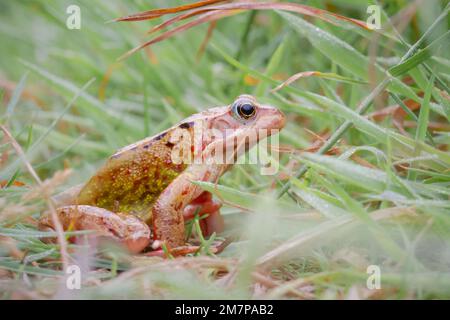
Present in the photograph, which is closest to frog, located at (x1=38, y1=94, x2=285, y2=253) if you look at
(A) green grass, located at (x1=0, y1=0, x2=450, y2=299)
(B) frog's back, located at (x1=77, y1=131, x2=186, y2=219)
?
(B) frog's back, located at (x1=77, y1=131, x2=186, y2=219)

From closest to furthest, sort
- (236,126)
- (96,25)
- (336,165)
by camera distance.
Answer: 1. (336,165)
2. (236,126)
3. (96,25)

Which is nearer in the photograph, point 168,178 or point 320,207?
point 320,207

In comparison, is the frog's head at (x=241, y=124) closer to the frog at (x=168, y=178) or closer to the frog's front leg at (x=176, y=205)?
the frog at (x=168, y=178)

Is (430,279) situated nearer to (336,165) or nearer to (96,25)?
(336,165)

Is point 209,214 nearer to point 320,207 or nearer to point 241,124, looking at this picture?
point 241,124

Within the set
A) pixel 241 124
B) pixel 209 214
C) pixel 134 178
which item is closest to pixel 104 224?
pixel 134 178
